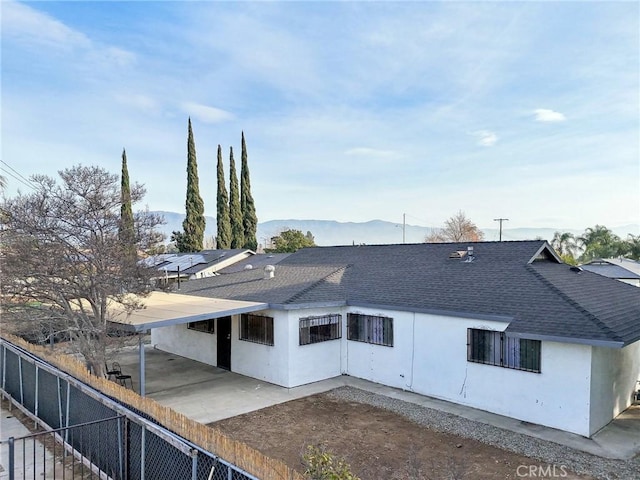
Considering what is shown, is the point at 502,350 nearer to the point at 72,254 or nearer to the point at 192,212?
the point at 72,254

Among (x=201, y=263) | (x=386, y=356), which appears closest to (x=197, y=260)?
(x=201, y=263)

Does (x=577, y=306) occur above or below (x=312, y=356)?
above

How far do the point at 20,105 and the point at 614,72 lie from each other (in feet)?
65.0

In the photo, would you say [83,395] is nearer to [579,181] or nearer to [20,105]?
[20,105]

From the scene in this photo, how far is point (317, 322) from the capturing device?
524 inches

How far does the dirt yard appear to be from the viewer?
738 cm

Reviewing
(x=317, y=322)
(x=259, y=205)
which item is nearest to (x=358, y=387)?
(x=317, y=322)

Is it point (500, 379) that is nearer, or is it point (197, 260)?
point (500, 379)

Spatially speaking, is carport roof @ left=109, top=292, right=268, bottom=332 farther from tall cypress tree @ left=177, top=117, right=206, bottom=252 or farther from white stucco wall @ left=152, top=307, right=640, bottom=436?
tall cypress tree @ left=177, top=117, right=206, bottom=252

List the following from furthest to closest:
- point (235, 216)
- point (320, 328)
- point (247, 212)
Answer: point (247, 212), point (235, 216), point (320, 328)

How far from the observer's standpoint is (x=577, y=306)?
9.85m

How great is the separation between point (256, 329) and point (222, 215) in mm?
33055

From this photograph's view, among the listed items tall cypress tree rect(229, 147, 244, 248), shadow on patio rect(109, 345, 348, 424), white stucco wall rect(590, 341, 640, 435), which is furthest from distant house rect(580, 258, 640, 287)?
tall cypress tree rect(229, 147, 244, 248)

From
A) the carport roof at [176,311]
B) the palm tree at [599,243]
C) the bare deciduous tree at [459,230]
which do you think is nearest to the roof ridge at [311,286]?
the carport roof at [176,311]
